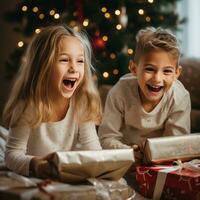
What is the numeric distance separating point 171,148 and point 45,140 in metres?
0.43

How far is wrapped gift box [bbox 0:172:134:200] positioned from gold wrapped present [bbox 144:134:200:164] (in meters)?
0.22

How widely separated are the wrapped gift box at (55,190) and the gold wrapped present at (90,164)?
0.03 metres

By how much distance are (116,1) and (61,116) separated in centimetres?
133

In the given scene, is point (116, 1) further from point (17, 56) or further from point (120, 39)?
point (17, 56)

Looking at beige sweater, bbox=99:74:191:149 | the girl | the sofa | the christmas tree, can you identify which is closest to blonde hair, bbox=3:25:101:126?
the girl

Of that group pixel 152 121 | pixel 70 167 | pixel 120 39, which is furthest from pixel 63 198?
pixel 120 39

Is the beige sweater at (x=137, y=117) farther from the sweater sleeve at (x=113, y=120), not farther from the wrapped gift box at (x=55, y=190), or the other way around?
the wrapped gift box at (x=55, y=190)

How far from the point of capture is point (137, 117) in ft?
5.88

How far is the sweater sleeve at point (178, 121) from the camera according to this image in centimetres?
178

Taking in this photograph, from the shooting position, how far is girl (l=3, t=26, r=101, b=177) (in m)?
1.46

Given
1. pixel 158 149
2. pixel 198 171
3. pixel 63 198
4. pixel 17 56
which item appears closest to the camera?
pixel 63 198

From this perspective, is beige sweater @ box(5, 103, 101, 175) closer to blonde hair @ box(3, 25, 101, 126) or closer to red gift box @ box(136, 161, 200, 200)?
blonde hair @ box(3, 25, 101, 126)

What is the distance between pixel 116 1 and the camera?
270 centimetres

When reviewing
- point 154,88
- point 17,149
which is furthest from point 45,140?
point 154,88
